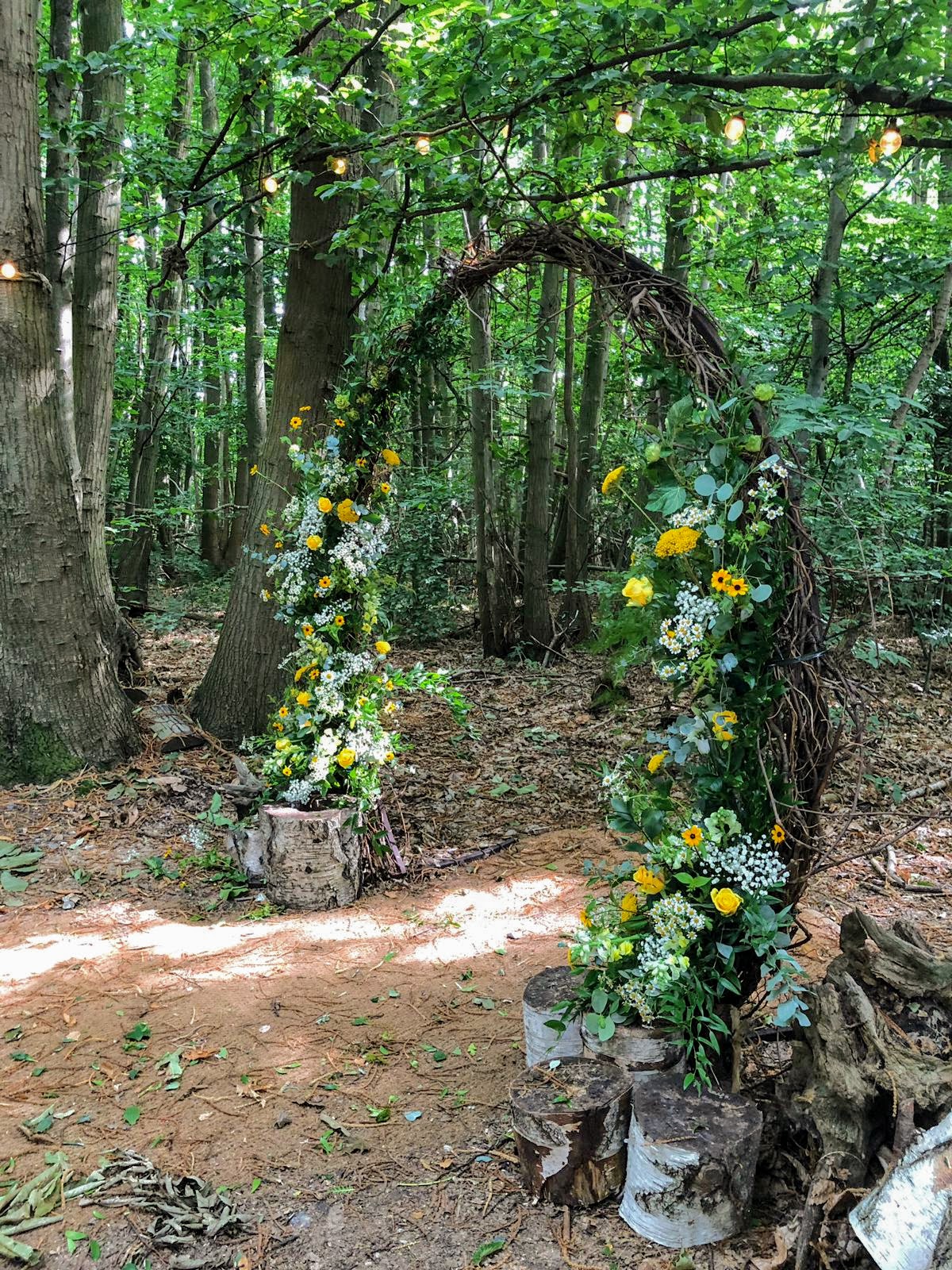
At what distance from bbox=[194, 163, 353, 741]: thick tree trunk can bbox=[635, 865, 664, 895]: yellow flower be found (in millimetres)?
3843

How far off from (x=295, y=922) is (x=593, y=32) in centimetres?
408

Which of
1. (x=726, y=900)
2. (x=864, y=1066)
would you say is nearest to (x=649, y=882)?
(x=726, y=900)

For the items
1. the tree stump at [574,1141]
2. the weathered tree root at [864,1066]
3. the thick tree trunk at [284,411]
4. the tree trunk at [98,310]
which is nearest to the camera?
the weathered tree root at [864,1066]

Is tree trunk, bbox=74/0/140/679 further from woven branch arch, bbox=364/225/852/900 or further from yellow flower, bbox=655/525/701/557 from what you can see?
yellow flower, bbox=655/525/701/557

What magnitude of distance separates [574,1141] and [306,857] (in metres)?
2.11

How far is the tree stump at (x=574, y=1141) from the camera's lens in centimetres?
225

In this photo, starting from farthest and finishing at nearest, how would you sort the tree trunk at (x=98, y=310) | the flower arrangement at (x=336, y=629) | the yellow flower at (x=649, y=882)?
the tree trunk at (x=98, y=310)
the flower arrangement at (x=336, y=629)
the yellow flower at (x=649, y=882)

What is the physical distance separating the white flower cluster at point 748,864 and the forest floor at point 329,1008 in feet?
0.57

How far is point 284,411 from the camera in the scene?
228 inches

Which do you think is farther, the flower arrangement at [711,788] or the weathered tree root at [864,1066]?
the flower arrangement at [711,788]

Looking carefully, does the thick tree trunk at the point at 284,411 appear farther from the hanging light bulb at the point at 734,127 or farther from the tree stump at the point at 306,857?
the hanging light bulb at the point at 734,127

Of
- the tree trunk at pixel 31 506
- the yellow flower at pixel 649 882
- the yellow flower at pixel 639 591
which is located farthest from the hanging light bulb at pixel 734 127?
the tree trunk at pixel 31 506

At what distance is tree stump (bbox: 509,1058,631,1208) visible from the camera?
2246mm

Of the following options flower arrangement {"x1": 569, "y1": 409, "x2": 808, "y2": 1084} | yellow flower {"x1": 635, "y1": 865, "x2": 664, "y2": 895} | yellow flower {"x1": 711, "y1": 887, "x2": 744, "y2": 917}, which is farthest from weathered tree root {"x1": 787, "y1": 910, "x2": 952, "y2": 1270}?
yellow flower {"x1": 635, "y1": 865, "x2": 664, "y2": 895}
